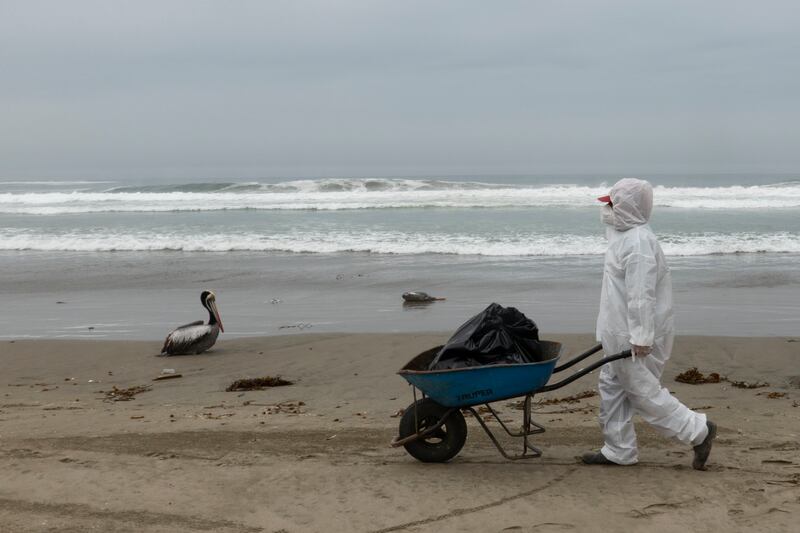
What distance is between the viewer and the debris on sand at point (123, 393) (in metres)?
7.21

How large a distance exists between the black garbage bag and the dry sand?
0.64 meters

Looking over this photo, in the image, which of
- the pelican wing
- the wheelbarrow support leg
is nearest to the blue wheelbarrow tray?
the wheelbarrow support leg

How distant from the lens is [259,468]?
4.87 meters

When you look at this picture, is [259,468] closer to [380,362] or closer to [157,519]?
[157,519]

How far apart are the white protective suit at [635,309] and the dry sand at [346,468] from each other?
337 millimetres

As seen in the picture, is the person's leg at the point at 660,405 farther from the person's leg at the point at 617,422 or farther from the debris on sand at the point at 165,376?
the debris on sand at the point at 165,376

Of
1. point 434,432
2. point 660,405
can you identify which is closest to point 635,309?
point 660,405

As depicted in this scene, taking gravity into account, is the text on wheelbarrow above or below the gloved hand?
below

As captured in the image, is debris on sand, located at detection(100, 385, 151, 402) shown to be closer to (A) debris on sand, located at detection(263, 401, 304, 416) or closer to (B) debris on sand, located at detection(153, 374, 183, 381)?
(B) debris on sand, located at detection(153, 374, 183, 381)

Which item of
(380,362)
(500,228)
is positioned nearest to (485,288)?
(380,362)

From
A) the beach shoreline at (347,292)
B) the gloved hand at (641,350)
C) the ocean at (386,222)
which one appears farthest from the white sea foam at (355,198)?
the gloved hand at (641,350)

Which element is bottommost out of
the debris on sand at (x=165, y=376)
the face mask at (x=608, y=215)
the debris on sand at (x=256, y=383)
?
the debris on sand at (x=165, y=376)

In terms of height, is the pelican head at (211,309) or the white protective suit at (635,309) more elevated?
the white protective suit at (635,309)

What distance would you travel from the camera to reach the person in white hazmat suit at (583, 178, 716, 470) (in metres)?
4.43
